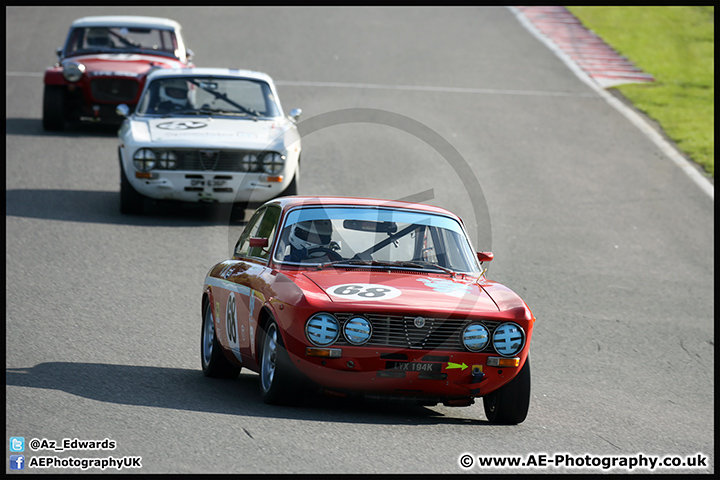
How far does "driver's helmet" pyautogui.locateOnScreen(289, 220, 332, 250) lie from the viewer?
6.96 m

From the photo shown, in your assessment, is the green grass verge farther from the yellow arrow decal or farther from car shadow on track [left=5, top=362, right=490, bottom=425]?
the yellow arrow decal

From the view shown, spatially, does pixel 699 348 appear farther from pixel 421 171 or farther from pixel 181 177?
pixel 421 171

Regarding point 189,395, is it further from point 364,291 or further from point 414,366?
point 414,366

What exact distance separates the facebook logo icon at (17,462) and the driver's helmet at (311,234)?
2591 mm

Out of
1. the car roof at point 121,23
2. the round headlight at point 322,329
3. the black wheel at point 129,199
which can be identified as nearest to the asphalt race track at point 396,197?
the black wheel at point 129,199

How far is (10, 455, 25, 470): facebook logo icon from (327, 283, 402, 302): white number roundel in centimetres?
200

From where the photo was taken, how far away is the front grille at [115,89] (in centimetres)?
1703

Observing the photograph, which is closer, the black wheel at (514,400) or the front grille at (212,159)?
the black wheel at (514,400)

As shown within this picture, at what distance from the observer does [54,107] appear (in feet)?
58.5

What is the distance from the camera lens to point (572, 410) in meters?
7.28

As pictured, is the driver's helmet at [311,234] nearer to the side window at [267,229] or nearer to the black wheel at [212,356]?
the side window at [267,229]

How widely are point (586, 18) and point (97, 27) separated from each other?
1803 cm
